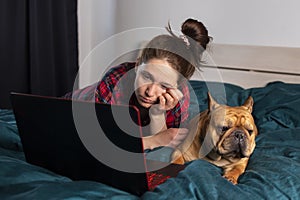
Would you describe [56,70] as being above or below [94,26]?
below

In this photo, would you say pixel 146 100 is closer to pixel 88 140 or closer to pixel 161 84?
pixel 161 84

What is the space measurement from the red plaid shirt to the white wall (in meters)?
0.93

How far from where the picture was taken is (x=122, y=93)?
4.83ft

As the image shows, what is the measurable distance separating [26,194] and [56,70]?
79.7 inches

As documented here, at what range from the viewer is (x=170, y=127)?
1545mm

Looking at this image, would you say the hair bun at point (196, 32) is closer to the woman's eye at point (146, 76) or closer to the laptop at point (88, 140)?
the woman's eye at point (146, 76)

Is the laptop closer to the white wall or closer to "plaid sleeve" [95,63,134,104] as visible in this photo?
"plaid sleeve" [95,63,134,104]

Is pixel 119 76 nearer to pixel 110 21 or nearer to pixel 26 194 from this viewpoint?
pixel 26 194

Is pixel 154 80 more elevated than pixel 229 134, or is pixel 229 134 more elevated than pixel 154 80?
pixel 154 80

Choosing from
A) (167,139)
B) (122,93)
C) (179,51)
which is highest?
(179,51)

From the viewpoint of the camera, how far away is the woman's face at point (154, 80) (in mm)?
1293

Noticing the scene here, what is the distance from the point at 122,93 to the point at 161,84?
22cm

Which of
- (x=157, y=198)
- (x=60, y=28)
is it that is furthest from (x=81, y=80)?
(x=157, y=198)

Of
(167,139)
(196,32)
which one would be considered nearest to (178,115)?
(167,139)
